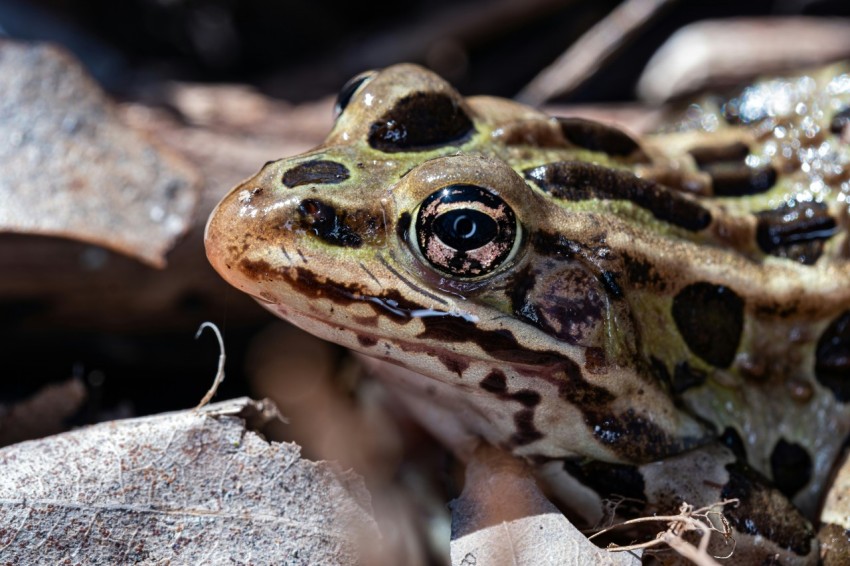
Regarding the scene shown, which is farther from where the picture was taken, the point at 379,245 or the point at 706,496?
the point at 706,496

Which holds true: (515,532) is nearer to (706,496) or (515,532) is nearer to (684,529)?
(684,529)

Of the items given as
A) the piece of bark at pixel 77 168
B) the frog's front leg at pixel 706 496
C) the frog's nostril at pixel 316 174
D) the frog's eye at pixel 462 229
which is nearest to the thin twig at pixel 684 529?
the frog's front leg at pixel 706 496

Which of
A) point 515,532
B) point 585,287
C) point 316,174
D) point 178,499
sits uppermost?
point 316,174

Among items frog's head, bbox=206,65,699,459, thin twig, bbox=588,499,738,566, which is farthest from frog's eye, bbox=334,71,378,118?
thin twig, bbox=588,499,738,566

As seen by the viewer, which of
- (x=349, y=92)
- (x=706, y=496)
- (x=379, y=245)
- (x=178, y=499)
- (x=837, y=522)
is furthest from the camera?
(x=349, y=92)

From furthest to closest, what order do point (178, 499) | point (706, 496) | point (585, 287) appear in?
point (706, 496) → point (585, 287) → point (178, 499)

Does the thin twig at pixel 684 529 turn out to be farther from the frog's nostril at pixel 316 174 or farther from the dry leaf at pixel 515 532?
the frog's nostril at pixel 316 174

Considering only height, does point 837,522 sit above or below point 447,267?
below

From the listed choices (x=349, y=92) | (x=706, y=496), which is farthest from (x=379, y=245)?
(x=706, y=496)
